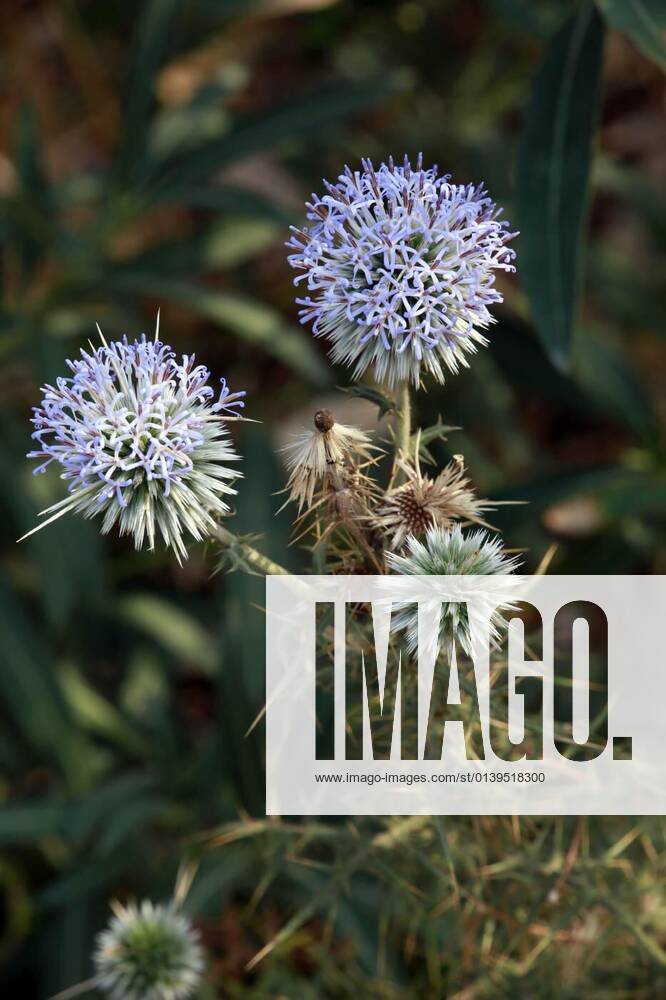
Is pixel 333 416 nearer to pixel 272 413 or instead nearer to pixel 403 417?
pixel 403 417

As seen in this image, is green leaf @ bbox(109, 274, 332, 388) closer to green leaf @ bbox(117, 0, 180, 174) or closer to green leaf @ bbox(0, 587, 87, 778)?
green leaf @ bbox(117, 0, 180, 174)

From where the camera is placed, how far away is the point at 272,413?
120 inches

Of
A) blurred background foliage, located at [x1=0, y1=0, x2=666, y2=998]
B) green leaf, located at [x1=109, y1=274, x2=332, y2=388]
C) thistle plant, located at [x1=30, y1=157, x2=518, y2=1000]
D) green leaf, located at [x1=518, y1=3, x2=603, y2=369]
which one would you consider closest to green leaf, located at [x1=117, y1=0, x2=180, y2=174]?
blurred background foliage, located at [x1=0, y1=0, x2=666, y2=998]

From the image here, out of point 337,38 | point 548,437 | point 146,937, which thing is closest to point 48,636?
point 146,937

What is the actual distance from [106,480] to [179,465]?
69 millimetres

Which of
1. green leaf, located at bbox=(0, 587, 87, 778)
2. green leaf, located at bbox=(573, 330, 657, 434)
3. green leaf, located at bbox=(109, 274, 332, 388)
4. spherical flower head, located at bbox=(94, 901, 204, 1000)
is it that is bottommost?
spherical flower head, located at bbox=(94, 901, 204, 1000)

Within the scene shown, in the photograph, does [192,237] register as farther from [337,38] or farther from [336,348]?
[336,348]

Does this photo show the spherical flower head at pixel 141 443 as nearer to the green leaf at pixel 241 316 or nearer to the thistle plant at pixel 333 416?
the thistle plant at pixel 333 416

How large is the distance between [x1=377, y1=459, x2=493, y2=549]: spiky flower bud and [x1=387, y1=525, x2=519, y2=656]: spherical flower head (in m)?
0.01

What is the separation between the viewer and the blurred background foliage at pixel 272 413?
1469mm

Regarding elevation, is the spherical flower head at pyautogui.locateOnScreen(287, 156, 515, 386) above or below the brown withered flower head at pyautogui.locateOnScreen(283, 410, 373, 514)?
above

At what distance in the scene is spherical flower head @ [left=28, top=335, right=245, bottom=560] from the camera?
2.90 ft

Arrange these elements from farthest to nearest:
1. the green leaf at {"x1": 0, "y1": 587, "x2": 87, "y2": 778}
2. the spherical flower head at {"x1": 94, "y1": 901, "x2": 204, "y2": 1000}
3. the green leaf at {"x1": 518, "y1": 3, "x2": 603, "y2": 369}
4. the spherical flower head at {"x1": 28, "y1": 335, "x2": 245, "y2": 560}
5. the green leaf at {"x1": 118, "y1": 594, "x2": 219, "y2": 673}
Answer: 1. the green leaf at {"x1": 118, "y1": 594, "x2": 219, "y2": 673}
2. the green leaf at {"x1": 0, "y1": 587, "x2": 87, "y2": 778}
3. the green leaf at {"x1": 518, "y1": 3, "x2": 603, "y2": 369}
4. the spherical flower head at {"x1": 94, "y1": 901, "x2": 204, "y2": 1000}
5. the spherical flower head at {"x1": 28, "y1": 335, "x2": 245, "y2": 560}

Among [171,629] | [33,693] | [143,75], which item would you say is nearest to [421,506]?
[33,693]
